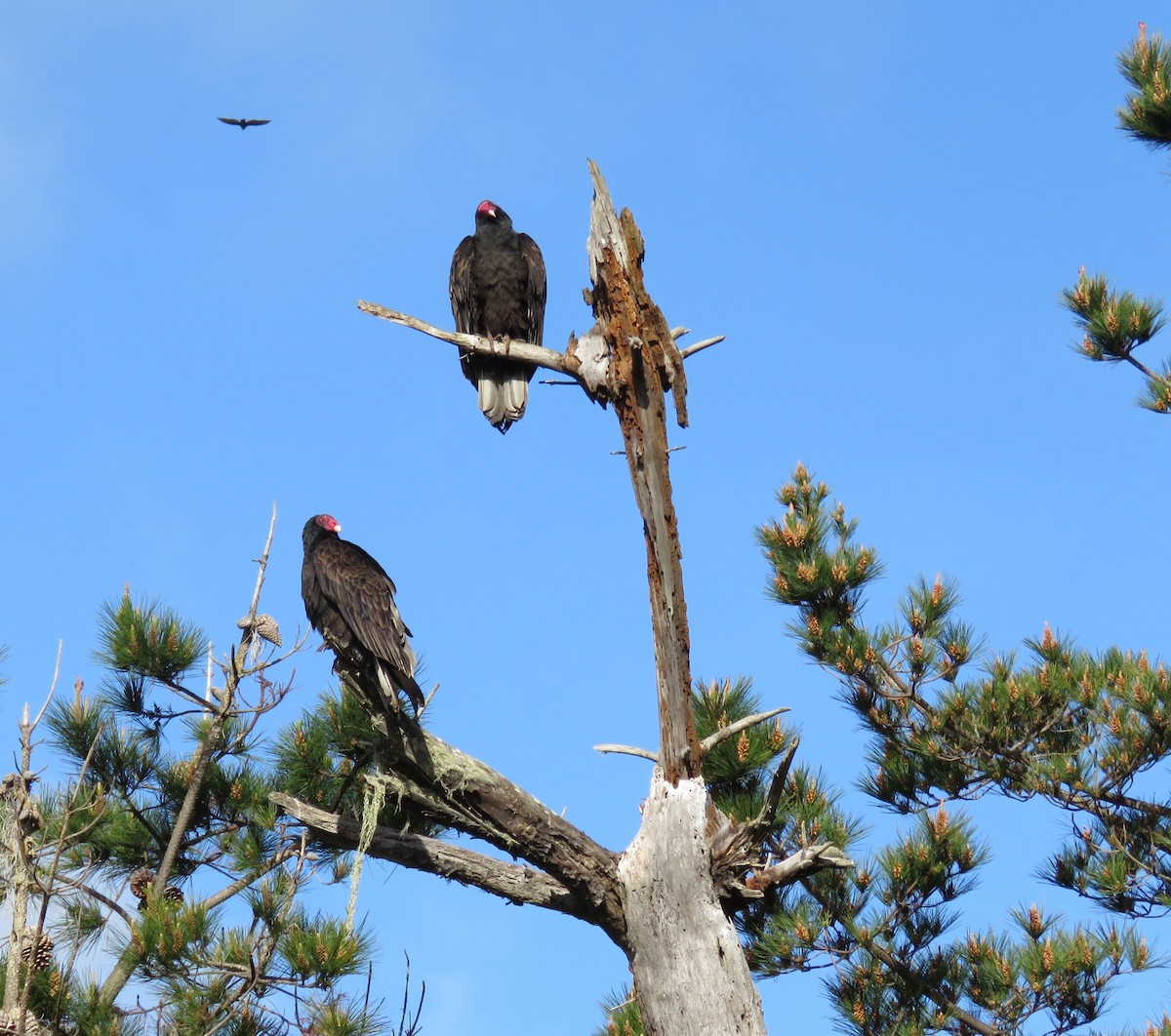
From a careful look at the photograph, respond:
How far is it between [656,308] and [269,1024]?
2745 mm

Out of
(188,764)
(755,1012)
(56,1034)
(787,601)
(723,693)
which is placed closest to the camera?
(755,1012)

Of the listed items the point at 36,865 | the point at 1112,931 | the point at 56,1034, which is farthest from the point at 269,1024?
the point at 1112,931

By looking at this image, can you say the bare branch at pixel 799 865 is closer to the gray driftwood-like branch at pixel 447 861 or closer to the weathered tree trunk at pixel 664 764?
the weathered tree trunk at pixel 664 764

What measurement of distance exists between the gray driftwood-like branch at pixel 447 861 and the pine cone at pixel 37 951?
868 millimetres

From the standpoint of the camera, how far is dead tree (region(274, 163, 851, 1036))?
406 cm

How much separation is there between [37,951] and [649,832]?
7.10ft

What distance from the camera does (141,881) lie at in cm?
566

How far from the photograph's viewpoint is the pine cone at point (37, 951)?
13.6 feet

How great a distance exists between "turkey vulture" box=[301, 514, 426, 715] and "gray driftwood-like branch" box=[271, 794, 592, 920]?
0.40m

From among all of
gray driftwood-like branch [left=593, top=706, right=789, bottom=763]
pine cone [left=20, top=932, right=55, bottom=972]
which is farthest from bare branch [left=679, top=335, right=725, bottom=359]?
pine cone [left=20, top=932, right=55, bottom=972]

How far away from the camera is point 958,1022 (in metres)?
5.79

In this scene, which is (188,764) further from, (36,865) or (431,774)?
(431,774)

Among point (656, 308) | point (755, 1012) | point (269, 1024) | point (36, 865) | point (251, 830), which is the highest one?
point (656, 308)

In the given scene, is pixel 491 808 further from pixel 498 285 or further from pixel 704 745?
pixel 498 285
